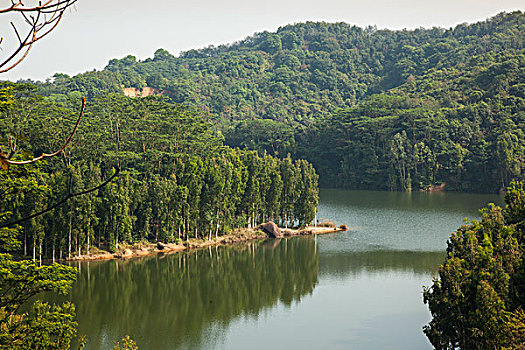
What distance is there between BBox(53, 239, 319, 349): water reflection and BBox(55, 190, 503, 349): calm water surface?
5 centimetres

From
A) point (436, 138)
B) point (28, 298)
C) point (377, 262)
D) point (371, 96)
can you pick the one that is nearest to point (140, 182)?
point (377, 262)

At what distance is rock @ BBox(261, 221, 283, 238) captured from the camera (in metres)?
43.5

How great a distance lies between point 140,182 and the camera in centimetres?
3841

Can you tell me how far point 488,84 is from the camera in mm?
79500

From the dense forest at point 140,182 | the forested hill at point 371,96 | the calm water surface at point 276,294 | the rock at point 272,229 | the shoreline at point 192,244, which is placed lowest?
the calm water surface at point 276,294

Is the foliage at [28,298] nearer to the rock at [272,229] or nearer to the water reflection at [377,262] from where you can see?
the water reflection at [377,262]

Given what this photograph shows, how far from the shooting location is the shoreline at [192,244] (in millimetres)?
35219

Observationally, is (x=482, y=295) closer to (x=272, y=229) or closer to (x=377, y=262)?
(x=377, y=262)

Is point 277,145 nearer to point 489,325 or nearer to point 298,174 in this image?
point 298,174

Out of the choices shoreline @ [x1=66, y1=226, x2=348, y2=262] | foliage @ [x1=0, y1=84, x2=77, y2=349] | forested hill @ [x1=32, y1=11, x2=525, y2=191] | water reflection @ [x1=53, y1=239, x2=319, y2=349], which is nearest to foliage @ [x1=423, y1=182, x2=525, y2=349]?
water reflection @ [x1=53, y1=239, x2=319, y2=349]

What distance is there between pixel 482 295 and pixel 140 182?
26253mm

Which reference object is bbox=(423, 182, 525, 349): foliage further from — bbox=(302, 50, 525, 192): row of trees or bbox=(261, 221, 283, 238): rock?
bbox=(302, 50, 525, 192): row of trees

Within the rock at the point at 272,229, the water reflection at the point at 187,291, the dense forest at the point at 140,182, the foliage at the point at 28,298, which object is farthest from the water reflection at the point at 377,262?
the foliage at the point at 28,298

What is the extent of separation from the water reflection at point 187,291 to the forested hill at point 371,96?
3690 cm
